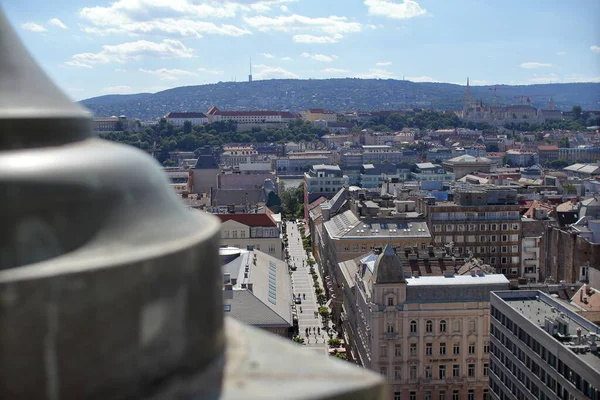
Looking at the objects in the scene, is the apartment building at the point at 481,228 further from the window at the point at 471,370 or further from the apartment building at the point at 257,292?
the window at the point at 471,370

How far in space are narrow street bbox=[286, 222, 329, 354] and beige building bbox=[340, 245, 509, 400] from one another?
7224 millimetres

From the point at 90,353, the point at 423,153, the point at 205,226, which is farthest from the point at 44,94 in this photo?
the point at 423,153

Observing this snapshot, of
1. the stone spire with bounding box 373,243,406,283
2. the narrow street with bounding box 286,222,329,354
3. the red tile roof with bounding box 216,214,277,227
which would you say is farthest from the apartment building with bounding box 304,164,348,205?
the stone spire with bounding box 373,243,406,283

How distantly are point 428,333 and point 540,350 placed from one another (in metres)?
9.02

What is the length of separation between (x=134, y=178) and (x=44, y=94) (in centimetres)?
77

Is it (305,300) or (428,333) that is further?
(305,300)

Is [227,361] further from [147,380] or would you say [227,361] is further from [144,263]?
[144,263]

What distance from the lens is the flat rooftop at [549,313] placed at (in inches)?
1043

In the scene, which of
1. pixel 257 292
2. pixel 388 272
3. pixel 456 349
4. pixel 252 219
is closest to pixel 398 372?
pixel 456 349

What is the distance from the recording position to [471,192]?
2330 inches

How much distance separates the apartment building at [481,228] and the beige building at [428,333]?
1996cm

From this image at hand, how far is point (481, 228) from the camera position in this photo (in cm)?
5856

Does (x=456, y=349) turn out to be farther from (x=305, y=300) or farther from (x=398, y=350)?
(x=305, y=300)

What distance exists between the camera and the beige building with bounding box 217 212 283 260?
58.8 metres
